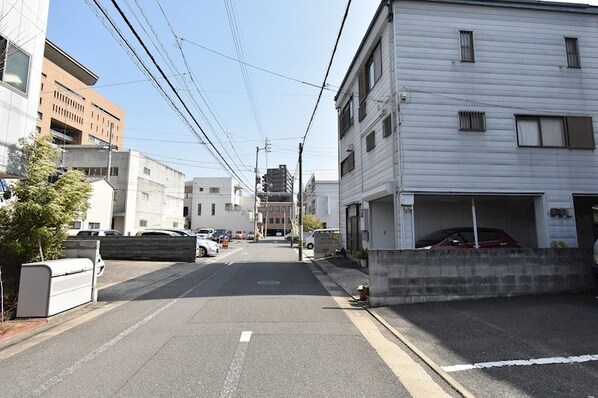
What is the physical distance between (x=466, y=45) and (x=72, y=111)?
6985 cm

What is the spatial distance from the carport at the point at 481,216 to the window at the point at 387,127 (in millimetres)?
3009

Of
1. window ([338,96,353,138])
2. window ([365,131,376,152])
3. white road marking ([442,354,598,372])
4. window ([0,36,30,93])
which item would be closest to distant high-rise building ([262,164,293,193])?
window ([338,96,353,138])

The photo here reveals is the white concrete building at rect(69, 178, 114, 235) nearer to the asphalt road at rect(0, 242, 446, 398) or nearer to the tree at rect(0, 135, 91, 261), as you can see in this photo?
the tree at rect(0, 135, 91, 261)

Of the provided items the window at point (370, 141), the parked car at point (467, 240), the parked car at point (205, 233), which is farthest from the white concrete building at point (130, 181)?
the parked car at point (467, 240)

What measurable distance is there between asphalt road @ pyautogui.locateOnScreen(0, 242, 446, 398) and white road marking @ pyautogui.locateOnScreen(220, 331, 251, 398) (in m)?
0.01

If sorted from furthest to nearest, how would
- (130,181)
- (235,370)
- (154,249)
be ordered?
(130,181) → (154,249) → (235,370)

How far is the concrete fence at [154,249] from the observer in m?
19.2

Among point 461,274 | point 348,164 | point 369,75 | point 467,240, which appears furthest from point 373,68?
point 461,274

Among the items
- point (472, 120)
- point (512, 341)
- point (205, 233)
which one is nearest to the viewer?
point (512, 341)

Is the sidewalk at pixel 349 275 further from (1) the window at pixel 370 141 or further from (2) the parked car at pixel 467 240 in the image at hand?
(1) the window at pixel 370 141

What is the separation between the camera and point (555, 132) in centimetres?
1224

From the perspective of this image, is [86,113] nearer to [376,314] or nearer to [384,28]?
[384,28]

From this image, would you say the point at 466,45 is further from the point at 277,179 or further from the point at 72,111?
the point at 72,111

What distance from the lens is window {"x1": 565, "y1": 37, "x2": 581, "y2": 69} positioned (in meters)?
12.6
